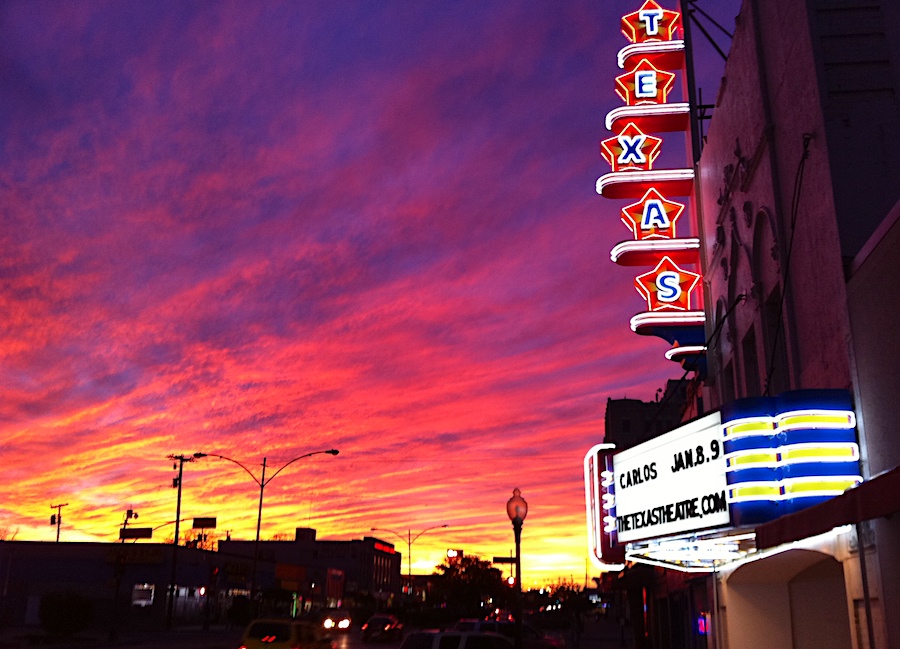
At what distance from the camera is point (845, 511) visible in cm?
895

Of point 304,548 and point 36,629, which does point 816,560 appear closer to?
point 36,629

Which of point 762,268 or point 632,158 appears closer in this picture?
point 762,268

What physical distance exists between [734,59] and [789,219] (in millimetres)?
4587

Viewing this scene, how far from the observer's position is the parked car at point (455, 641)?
66.6 ft

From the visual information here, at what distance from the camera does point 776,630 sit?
55.8 ft

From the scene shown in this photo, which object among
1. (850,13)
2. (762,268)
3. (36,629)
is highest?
(850,13)

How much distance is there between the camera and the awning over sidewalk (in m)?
8.22

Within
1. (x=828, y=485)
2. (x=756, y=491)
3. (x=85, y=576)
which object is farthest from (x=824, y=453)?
(x=85, y=576)

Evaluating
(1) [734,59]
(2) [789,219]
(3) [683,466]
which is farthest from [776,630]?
(1) [734,59]

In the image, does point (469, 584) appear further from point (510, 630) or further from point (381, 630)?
point (510, 630)

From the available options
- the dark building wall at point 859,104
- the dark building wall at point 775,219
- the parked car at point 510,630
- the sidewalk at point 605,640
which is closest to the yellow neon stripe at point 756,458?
the dark building wall at point 775,219

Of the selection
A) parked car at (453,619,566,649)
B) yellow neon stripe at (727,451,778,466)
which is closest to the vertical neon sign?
yellow neon stripe at (727,451,778,466)

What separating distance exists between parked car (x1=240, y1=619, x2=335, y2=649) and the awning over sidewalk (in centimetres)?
1567

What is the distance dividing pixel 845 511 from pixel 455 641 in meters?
13.2
